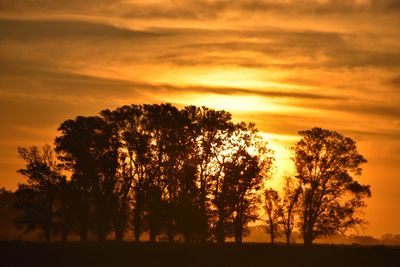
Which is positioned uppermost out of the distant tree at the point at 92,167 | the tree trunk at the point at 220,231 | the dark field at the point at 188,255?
the distant tree at the point at 92,167

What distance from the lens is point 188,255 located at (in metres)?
71.5

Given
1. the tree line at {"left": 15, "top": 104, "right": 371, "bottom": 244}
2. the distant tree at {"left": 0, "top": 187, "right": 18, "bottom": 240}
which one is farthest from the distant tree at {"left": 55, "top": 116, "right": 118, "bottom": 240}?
the distant tree at {"left": 0, "top": 187, "right": 18, "bottom": 240}

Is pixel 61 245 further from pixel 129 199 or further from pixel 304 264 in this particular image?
pixel 304 264

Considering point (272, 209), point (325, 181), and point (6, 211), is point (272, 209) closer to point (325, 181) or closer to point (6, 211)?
point (325, 181)

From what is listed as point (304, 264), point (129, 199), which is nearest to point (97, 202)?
point (129, 199)

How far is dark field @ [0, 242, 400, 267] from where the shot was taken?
68.2 meters

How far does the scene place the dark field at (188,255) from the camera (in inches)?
2687

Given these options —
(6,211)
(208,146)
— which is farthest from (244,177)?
(6,211)

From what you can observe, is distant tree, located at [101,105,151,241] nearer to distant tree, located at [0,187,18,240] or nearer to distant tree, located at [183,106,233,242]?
distant tree, located at [183,106,233,242]

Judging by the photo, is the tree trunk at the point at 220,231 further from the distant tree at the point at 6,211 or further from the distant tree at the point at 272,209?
the distant tree at the point at 6,211

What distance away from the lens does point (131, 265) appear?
67500 mm

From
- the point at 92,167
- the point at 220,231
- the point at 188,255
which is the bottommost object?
the point at 188,255

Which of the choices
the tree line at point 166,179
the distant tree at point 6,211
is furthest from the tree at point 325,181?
the distant tree at point 6,211

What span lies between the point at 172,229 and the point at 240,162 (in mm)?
11386
